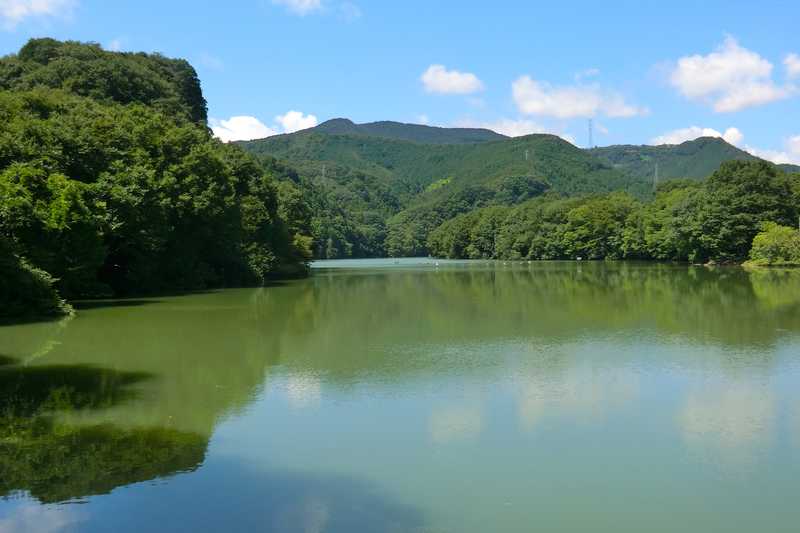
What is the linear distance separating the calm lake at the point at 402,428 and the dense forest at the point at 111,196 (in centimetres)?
556

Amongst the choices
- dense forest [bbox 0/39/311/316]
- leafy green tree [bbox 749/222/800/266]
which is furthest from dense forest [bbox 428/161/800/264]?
dense forest [bbox 0/39/311/316]

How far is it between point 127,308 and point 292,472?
23.6 m

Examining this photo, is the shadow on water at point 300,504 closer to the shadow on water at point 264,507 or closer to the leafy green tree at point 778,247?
the shadow on water at point 264,507

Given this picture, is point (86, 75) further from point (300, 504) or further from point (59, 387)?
point (300, 504)

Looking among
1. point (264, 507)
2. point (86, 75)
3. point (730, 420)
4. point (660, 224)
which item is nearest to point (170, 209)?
point (86, 75)

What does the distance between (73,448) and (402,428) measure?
4760 millimetres

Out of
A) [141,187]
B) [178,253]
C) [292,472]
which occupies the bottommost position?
[292,472]

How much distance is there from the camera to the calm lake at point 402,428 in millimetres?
7957

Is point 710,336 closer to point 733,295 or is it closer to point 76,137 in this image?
point 733,295

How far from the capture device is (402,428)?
448 inches

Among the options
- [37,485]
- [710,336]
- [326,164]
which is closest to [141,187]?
[710,336]

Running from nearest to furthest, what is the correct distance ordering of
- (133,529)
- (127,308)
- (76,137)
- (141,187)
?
(133,529) → (127,308) → (76,137) → (141,187)

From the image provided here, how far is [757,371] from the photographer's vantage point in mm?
15477

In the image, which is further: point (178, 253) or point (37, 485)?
point (178, 253)
